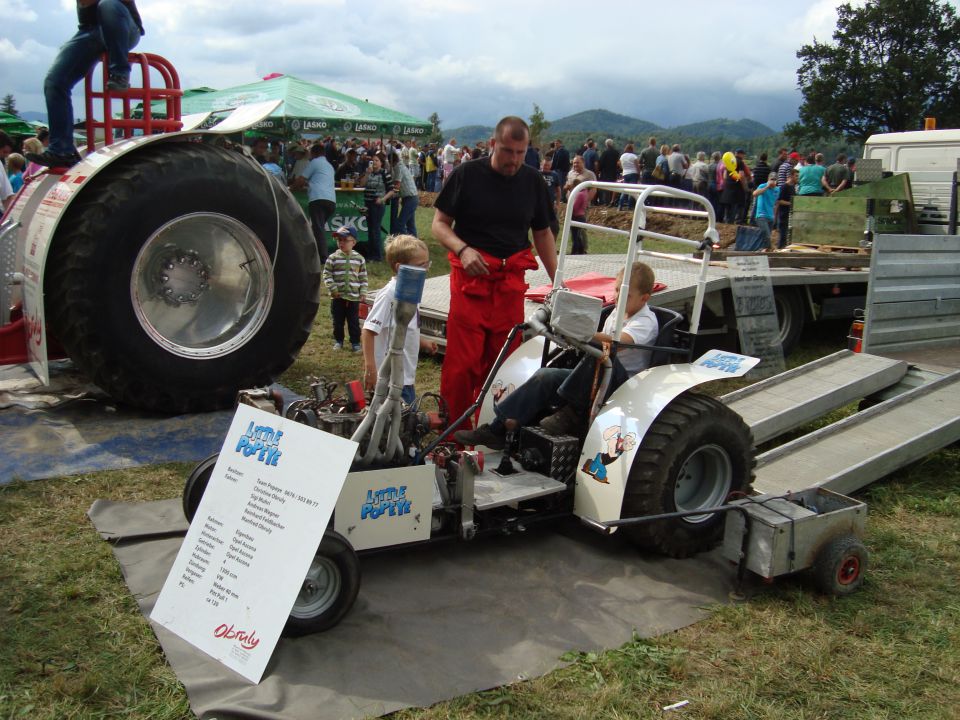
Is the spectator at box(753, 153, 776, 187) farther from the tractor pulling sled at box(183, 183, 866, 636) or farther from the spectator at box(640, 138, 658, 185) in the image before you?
the tractor pulling sled at box(183, 183, 866, 636)

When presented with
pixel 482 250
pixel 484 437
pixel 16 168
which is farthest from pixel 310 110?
pixel 484 437

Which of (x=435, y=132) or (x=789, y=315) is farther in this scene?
(x=435, y=132)

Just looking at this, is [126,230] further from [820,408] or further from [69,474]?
[820,408]

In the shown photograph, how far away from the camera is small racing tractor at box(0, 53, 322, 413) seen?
4.98 m

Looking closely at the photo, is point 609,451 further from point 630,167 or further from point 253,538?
point 630,167

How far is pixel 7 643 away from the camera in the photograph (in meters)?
2.99

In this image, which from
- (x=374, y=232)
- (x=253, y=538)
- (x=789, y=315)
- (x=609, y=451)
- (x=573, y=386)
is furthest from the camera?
(x=374, y=232)

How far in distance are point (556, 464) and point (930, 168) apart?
26.0ft

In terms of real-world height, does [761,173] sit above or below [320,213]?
above

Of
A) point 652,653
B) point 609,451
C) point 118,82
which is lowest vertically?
point 652,653

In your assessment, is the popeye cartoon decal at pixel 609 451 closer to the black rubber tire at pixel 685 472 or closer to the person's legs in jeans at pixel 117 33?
the black rubber tire at pixel 685 472

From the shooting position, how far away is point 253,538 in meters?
2.99

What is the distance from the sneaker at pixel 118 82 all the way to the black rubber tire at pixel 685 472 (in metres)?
4.09

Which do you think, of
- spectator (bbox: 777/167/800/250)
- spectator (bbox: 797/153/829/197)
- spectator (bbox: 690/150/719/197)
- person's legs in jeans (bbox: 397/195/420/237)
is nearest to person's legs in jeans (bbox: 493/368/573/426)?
person's legs in jeans (bbox: 397/195/420/237)
